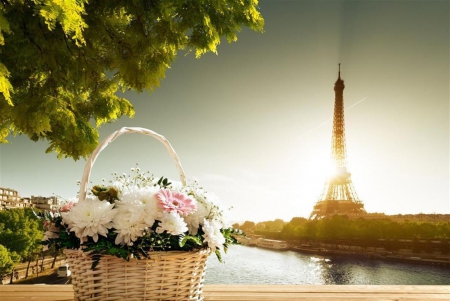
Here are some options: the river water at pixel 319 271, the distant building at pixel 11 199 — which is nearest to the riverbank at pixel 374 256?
the river water at pixel 319 271

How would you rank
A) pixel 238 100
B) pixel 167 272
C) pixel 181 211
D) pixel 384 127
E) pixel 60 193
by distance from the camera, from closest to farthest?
pixel 181 211 < pixel 167 272 < pixel 60 193 < pixel 238 100 < pixel 384 127

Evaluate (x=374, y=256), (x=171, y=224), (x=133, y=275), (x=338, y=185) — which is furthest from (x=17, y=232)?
(x=374, y=256)

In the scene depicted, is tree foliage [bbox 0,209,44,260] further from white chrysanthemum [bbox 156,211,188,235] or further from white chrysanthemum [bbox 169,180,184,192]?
white chrysanthemum [bbox 156,211,188,235]

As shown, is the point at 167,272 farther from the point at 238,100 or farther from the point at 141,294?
the point at 238,100

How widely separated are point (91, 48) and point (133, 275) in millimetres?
2682

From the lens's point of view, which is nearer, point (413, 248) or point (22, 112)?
point (22, 112)

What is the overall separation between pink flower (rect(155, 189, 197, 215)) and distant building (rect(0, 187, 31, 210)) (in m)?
68.3

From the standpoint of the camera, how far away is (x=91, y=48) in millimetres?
3695

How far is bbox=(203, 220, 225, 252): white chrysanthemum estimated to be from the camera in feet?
5.09

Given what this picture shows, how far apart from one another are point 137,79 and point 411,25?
46048mm

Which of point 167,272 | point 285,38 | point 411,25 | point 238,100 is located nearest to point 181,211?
point 167,272

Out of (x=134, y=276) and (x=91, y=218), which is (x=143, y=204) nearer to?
(x=91, y=218)

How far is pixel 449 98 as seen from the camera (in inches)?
1789

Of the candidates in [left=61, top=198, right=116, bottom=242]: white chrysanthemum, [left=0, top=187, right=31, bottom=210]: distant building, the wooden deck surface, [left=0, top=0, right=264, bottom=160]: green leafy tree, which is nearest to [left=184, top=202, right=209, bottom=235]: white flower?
[left=61, top=198, right=116, bottom=242]: white chrysanthemum
